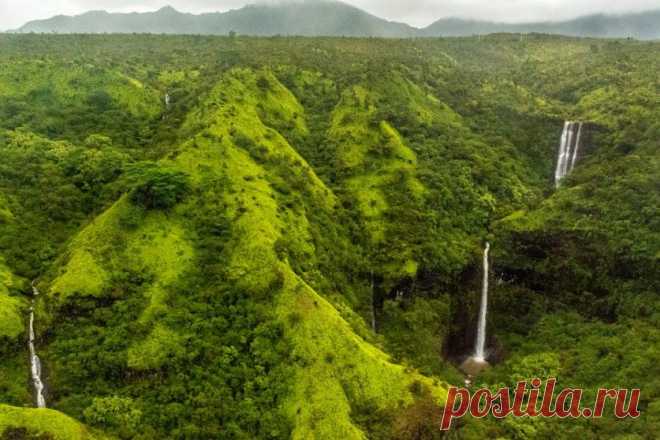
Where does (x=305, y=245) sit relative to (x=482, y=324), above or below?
above

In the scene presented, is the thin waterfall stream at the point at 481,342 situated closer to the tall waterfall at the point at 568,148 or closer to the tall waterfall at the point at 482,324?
the tall waterfall at the point at 482,324

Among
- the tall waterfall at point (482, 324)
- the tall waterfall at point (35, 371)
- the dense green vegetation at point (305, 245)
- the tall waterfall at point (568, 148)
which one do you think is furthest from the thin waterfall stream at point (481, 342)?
the tall waterfall at point (35, 371)

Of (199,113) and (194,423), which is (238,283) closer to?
(194,423)

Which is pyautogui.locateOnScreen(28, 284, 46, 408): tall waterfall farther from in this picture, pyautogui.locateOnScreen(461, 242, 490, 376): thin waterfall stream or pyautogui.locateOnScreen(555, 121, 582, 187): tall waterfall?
pyautogui.locateOnScreen(555, 121, 582, 187): tall waterfall

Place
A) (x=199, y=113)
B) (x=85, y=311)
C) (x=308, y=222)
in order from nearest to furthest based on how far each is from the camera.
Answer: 1. (x=85, y=311)
2. (x=308, y=222)
3. (x=199, y=113)

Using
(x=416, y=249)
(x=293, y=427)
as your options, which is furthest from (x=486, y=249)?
(x=293, y=427)

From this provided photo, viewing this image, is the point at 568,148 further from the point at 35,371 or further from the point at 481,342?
the point at 35,371

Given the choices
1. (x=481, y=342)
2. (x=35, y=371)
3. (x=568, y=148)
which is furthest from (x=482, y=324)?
(x=35, y=371)
